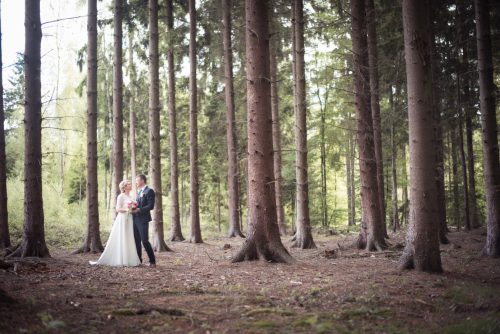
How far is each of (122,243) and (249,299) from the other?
5.24m

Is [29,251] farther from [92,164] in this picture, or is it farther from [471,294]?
[471,294]

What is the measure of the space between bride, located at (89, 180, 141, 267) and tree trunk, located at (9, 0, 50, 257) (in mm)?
1782

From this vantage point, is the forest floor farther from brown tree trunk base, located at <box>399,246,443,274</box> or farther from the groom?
the groom

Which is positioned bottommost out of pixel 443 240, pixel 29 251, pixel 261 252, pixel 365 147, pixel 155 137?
pixel 443 240

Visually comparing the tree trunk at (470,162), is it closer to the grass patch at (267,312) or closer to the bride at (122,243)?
the bride at (122,243)

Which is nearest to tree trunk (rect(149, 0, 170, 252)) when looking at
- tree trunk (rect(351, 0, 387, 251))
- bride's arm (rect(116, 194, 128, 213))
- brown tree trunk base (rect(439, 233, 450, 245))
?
bride's arm (rect(116, 194, 128, 213))

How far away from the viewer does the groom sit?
9613 mm

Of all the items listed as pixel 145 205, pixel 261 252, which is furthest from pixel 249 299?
pixel 145 205

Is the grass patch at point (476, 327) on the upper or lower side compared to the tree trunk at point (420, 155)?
lower

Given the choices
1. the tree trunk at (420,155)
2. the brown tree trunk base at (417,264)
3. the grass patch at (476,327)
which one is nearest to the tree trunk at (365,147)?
the tree trunk at (420,155)

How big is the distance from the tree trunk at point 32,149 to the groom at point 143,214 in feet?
8.72

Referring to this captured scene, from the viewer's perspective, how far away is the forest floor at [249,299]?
4.36 m

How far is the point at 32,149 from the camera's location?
10570 millimetres

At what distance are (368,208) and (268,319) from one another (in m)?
8.30
